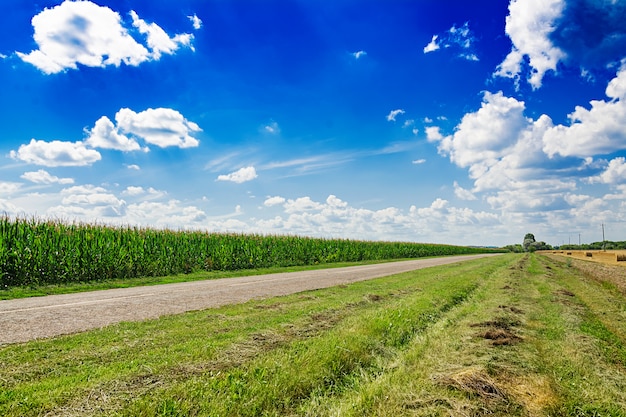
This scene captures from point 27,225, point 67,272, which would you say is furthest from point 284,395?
point 27,225

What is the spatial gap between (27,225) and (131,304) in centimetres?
1285

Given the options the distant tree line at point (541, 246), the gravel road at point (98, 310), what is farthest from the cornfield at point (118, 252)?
the distant tree line at point (541, 246)

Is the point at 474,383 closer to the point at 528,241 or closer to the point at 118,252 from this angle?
the point at 118,252

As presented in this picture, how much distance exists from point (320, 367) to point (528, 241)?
199 meters

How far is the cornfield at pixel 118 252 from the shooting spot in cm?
1812

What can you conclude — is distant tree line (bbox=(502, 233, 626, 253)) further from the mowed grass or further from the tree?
the mowed grass

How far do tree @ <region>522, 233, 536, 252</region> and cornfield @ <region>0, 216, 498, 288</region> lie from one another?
16045cm

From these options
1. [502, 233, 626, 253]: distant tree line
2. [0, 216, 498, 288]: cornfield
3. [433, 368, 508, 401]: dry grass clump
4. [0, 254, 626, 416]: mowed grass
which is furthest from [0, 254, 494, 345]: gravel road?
[502, 233, 626, 253]: distant tree line

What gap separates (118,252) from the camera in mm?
21891

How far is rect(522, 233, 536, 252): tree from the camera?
171000 millimetres

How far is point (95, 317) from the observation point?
8844 mm

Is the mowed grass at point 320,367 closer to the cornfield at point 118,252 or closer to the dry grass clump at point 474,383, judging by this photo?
the dry grass clump at point 474,383

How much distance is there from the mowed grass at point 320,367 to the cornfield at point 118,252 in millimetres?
13248

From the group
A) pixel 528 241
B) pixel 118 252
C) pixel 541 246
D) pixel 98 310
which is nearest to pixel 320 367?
pixel 98 310
